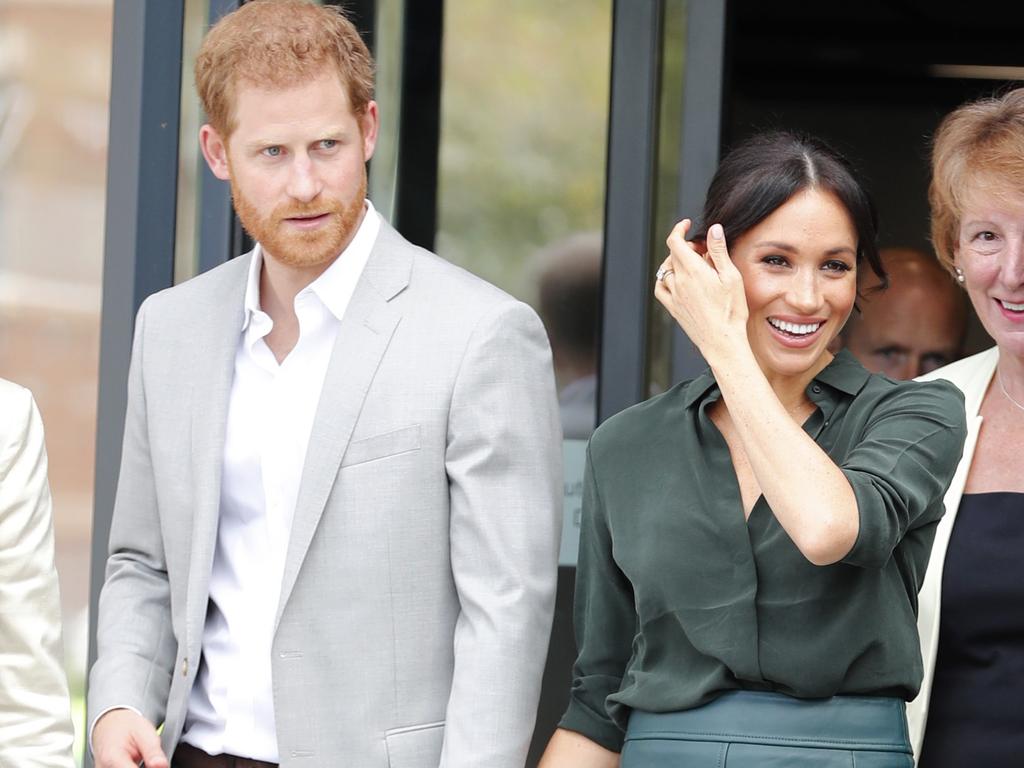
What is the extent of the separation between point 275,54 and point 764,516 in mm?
987

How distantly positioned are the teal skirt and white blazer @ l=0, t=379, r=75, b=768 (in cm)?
83

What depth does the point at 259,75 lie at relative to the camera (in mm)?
2545

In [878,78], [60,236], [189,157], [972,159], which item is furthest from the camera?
[878,78]

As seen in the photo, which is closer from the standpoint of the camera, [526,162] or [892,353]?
[526,162]

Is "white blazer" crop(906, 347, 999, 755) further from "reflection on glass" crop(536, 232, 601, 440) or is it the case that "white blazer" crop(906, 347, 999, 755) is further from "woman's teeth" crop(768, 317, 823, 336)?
"reflection on glass" crop(536, 232, 601, 440)

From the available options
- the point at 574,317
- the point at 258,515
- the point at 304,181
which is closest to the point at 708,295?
the point at 304,181

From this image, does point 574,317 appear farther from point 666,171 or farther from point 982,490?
point 982,490

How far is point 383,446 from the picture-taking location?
244cm

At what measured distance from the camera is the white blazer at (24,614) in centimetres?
233

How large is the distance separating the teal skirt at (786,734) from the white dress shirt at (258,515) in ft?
1.95

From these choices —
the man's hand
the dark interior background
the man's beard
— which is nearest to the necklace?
the man's beard

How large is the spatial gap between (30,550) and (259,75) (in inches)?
30.2

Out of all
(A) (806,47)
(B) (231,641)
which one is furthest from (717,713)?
(A) (806,47)

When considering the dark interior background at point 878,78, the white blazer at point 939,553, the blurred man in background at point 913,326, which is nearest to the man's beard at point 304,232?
the white blazer at point 939,553
